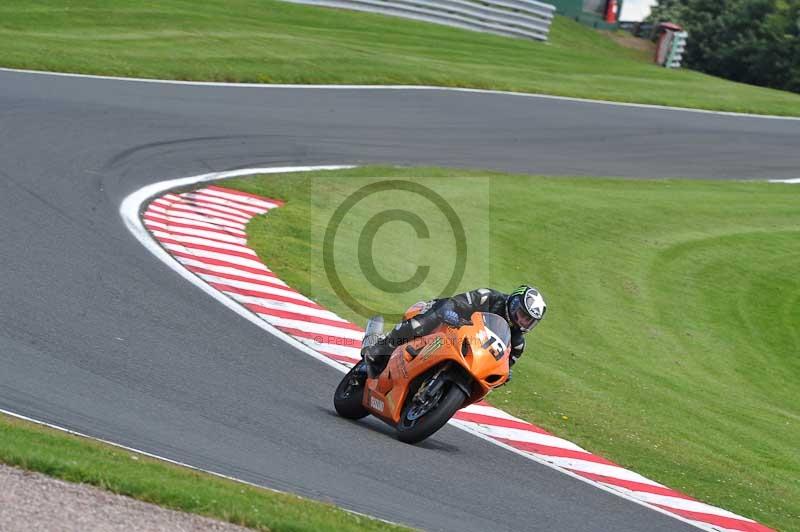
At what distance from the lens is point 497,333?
8961 millimetres

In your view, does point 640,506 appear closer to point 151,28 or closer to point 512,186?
point 512,186

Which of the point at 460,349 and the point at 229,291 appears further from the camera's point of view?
the point at 229,291

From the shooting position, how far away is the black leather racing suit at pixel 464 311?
9.18 m

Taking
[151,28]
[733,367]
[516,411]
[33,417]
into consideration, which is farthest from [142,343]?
[151,28]

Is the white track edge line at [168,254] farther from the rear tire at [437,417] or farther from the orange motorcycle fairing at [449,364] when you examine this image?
the rear tire at [437,417]

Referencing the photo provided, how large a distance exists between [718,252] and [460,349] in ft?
45.4

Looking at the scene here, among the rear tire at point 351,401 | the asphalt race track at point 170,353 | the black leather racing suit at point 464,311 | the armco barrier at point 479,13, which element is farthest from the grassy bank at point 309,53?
the black leather racing suit at point 464,311

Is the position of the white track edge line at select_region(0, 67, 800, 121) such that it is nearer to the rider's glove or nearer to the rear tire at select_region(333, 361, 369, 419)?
the rear tire at select_region(333, 361, 369, 419)

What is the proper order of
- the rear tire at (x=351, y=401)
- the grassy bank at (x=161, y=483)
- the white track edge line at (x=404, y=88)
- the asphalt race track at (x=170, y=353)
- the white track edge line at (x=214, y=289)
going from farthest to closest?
the white track edge line at (x=404, y=88) < the rear tire at (x=351, y=401) < the white track edge line at (x=214, y=289) < the asphalt race track at (x=170, y=353) < the grassy bank at (x=161, y=483)

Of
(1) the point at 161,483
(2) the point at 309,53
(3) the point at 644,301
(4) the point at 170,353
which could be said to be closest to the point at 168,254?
(4) the point at 170,353

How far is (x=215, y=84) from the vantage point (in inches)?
976

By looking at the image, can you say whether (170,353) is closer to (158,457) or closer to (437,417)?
(437,417)

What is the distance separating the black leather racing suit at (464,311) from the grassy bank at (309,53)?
1516 centimetres

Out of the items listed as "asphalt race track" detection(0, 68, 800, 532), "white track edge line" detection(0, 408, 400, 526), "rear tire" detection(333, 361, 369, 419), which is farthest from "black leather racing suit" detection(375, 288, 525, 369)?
"white track edge line" detection(0, 408, 400, 526)
